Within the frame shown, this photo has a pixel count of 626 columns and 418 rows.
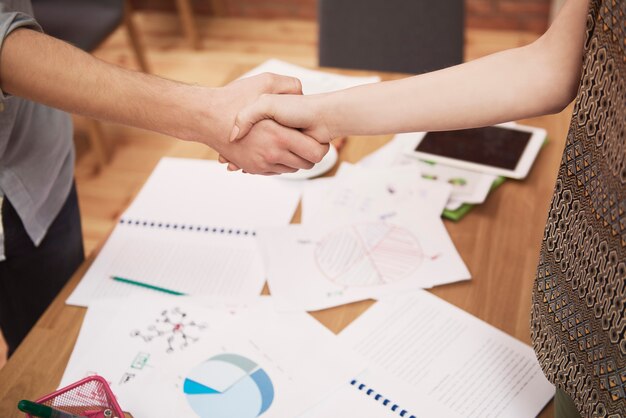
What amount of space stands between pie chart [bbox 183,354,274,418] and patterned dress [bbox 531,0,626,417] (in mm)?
368

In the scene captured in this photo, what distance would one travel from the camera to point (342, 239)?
114 centimetres

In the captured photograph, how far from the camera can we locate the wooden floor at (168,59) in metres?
2.52

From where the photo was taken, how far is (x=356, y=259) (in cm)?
110

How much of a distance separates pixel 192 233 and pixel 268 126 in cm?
24

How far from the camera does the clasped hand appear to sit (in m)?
1.08

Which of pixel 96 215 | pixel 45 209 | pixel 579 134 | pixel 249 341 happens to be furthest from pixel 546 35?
pixel 96 215

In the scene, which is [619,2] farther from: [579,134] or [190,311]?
[190,311]

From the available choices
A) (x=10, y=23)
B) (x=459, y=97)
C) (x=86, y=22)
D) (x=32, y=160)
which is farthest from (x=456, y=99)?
(x=86, y=22)

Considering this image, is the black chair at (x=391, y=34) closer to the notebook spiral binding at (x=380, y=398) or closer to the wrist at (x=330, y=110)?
the wrist at (x=330, y=110)

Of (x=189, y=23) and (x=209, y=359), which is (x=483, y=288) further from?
(x=189, y=23)

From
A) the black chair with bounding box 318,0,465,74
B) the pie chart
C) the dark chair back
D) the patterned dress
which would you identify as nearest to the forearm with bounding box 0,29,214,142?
the pie chart

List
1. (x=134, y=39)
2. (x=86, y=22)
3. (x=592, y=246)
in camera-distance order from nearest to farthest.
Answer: (x=592, y=246) < (x=86, y=22) < (x=134, y=39)

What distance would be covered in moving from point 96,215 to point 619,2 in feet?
6.98

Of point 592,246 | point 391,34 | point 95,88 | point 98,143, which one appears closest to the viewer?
point 592,246
